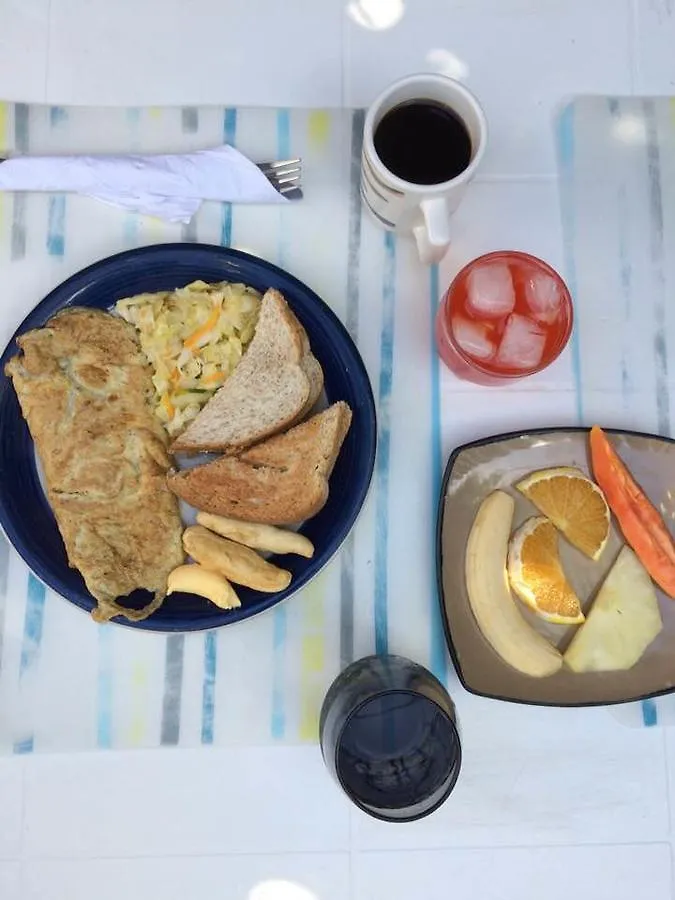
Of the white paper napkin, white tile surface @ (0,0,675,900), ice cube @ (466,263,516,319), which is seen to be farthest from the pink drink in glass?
the white paper napkin

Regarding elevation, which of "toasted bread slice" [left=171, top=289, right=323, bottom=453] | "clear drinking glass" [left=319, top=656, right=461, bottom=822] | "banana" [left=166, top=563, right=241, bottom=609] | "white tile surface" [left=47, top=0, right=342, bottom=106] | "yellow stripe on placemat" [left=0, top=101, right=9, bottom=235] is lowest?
"clear drinking glass" [left=319, top=656, right=461, bottom=822]

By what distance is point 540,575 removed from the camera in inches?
40.2

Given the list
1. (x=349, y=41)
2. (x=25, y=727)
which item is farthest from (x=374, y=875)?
(x=349, y=41)

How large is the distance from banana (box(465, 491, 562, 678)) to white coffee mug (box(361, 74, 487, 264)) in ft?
1.16

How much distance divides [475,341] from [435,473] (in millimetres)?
194

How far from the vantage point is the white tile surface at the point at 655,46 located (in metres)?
1.14

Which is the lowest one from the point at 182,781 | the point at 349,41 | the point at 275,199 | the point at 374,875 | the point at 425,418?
the point at 374,875

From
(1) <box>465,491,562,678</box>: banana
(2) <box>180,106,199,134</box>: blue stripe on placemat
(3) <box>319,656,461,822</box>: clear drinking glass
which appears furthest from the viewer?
(2) <box>180,106,199,134</box>: blue stripe on placemat

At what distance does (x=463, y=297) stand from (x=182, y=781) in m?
0.75

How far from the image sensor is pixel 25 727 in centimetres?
104

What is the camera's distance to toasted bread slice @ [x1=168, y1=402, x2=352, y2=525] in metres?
0.98

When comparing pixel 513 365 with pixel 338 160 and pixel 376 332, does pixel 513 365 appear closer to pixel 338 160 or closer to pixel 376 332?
pixel 376 332

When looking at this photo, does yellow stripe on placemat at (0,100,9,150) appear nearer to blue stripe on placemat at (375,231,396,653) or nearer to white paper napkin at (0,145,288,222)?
white paper napkin at (0,145,288,222)

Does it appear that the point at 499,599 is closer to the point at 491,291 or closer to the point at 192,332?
the point at 491,291
